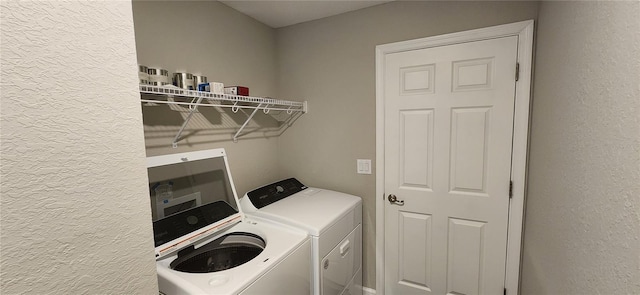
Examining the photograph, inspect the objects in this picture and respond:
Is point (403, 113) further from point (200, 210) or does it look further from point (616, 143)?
point (200, 210)

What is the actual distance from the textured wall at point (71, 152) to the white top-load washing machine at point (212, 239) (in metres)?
0.38

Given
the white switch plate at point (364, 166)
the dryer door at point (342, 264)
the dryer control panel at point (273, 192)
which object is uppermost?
the white switch plate at point (364, 166)

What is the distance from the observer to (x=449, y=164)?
1.85 m

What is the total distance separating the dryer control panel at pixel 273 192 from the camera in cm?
183

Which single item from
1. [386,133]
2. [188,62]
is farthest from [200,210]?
[386,133]

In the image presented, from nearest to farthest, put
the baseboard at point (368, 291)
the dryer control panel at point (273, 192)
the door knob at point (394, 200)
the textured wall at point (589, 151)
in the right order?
1. the textured wall at point (589, 151)
2. the dryer control panel at point (273, 192)
3. the door knob at point (394, 200)
4. the baseboard at point (368, 291)

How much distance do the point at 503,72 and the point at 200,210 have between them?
197 cm

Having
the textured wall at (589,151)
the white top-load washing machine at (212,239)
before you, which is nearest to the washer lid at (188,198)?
the white top-load washing machine at (212,239)

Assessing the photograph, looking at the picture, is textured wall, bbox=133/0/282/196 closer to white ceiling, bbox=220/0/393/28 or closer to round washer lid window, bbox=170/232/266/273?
white ceiling, bbox=220/0/393/28

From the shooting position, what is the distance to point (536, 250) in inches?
56.5

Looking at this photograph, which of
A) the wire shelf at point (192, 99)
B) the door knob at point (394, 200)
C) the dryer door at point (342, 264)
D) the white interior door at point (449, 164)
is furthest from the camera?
the door knob at point (394, 200)

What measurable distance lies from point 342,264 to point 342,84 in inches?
52.0

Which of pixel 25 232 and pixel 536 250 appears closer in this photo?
pixel 25 232

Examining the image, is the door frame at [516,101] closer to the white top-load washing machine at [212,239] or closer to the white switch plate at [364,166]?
the white switch plate at [364,166]
